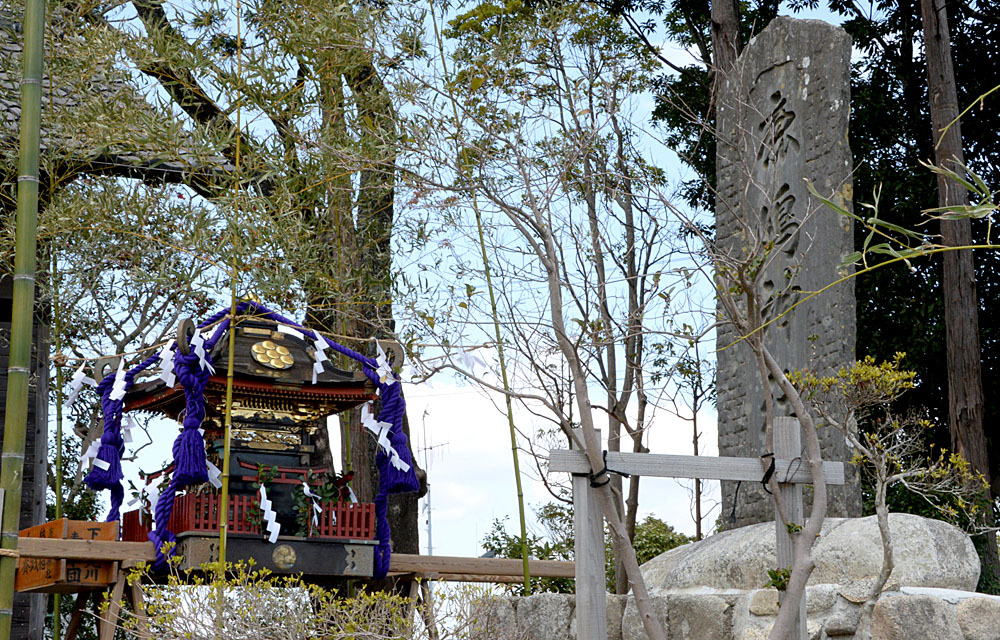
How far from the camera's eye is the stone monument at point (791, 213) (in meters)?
5.91

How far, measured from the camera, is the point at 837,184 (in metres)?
5.93

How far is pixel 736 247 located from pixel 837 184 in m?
0.84

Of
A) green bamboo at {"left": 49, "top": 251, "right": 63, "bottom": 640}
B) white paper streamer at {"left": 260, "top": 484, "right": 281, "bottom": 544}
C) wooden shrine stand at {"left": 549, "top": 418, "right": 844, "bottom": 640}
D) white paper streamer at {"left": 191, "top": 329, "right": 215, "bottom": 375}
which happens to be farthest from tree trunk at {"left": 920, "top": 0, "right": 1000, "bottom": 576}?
green bamboo at {"left": 49, "top": 251, "right": 63, "bottom": 640}

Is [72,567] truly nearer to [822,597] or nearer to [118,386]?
[118,386]

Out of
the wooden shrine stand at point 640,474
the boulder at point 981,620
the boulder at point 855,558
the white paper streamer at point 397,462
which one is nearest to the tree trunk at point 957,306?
the boulder at point 855,558

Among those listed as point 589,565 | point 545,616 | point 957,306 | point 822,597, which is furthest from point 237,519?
point 957,306

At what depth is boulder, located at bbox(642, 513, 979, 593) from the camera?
4.99 meters

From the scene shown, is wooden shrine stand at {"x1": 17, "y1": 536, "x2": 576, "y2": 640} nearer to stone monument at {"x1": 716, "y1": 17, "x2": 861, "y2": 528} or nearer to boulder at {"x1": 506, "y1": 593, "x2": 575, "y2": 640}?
boulder at {"x1": 506, "y1": 593, "x2": 575, "y2": 640}

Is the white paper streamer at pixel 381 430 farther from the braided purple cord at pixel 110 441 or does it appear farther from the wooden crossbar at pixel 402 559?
the braided purple cord at pixel 110 441

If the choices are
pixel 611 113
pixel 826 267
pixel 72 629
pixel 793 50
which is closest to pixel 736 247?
pixel 826 267

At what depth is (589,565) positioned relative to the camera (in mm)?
4012

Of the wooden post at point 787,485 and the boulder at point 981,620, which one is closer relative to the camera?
the wooden post at point 787,485

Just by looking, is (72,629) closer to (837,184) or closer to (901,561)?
(901,561)

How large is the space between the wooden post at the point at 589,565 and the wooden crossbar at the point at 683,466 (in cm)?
7
